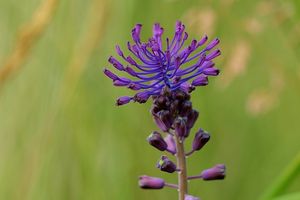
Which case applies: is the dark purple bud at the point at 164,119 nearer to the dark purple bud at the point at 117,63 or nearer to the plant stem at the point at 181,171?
the plant stem at the point at 181,171

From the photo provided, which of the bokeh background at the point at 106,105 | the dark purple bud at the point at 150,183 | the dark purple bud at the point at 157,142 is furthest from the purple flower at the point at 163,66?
the bokeh background at the point at 106,105

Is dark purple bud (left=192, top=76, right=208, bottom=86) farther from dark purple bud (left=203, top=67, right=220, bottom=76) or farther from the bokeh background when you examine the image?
the bokeh background

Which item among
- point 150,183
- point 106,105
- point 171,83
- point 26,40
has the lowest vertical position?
point 150,183

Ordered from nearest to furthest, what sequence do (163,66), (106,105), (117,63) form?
1. (117,63)
2. (163,66)
3. (106,105)

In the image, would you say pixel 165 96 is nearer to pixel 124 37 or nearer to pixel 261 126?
pixel 124 37

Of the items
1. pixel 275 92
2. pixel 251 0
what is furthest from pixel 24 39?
pixel 251 0

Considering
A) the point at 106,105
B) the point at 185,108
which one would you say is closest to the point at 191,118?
the point at 185,108

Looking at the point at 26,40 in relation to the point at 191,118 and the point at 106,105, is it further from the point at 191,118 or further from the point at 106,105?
the point at 191,118
